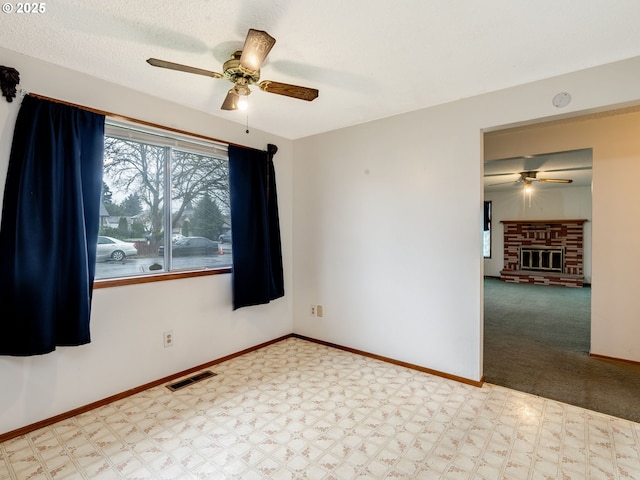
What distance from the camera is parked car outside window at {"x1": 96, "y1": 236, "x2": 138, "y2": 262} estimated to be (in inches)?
92.4

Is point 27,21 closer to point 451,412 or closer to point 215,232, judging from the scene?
point 215,232

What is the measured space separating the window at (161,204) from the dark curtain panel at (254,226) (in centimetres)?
15

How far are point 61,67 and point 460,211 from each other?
3.04 metres

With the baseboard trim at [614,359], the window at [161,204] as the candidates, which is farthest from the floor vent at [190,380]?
the baseboard trim at [614,359]

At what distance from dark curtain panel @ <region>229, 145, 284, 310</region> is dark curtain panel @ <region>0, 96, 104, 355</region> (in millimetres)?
1152

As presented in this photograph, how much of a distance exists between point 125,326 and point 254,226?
1.40m

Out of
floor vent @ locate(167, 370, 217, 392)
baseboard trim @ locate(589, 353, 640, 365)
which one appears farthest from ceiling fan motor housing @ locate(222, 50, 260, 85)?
baseboard trim @ locate(589, 353, 640, 365)

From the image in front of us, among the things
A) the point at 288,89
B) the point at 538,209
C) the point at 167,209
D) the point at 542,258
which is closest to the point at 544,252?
the point at 542,258

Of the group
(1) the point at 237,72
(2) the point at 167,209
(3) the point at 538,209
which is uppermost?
(1) the point at 237,72

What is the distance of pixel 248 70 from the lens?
6.02 ft

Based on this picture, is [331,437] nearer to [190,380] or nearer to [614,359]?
[190,380]

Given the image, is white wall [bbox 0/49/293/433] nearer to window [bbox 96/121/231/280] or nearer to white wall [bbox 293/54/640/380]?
window [bbox 96/121/231/280]

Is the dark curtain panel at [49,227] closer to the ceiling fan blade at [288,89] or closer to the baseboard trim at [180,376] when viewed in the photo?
the baseboard trim at [180,376]

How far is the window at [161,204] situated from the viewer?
2398 millimetres
